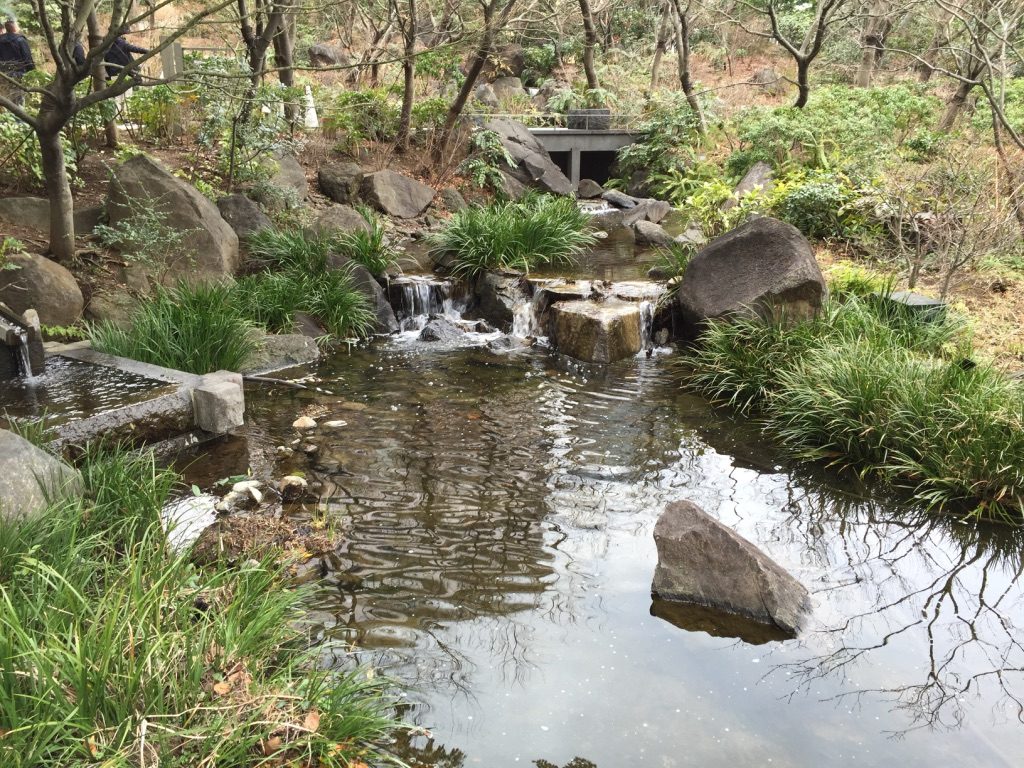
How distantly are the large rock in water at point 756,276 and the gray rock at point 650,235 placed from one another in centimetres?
480

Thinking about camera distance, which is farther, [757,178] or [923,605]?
[757,178]

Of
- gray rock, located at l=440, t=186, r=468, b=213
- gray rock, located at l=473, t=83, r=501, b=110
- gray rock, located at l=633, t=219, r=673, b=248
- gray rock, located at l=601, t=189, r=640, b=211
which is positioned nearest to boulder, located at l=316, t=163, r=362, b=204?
gray rock, located at l=440, t=186, r=468, b=213

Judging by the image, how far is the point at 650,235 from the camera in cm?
1356

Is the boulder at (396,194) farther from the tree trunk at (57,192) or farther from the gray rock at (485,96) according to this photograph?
the gray rock at (485,96)

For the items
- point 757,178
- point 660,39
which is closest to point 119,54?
point 757,178

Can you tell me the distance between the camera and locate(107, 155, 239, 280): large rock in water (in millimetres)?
8688

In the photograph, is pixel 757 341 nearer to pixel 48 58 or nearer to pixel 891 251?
pixel 891 251

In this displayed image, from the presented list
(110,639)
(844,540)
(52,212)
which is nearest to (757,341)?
(844,540)

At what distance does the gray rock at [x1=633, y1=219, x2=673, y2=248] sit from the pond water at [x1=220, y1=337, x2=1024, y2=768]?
22.7 feet

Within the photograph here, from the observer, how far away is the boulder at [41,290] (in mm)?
7383

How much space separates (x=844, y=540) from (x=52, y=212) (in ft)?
26.3

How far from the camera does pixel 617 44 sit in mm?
29172

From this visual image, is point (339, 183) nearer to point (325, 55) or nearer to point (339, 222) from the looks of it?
point (339, 222)

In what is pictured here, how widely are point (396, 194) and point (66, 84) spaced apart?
686 cm
